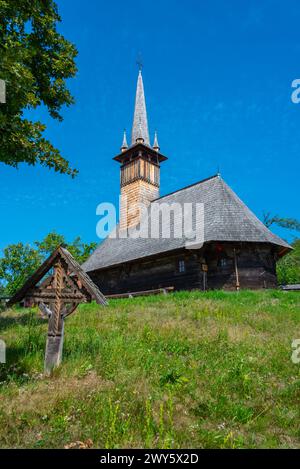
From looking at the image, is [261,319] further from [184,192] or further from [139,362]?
[184,192]

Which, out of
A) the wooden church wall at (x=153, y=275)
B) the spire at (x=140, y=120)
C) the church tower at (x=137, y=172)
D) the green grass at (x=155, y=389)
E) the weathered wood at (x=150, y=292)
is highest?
the spire at (x=140, y=120)

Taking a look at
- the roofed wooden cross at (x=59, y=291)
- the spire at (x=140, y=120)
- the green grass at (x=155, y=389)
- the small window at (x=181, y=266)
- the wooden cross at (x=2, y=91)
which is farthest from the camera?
the spire at (x=140, y=120)

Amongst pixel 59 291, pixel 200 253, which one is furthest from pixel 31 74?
pixel 200 253

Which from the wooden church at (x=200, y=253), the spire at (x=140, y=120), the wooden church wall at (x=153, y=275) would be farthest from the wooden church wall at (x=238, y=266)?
the spire at (x=140, y=120)

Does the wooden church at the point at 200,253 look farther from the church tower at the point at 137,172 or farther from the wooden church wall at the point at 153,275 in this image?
the church tower at the point at 137,172

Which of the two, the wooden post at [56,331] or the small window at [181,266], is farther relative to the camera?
the small window at [181,266]

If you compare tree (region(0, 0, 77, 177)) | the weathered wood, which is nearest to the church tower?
the weathered wood

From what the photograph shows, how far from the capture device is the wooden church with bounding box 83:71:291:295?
19.7 meters

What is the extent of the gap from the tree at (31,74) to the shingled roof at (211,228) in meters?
11.1

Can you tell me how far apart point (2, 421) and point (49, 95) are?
30.8 ft

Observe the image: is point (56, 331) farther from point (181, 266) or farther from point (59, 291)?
point (181, 266)

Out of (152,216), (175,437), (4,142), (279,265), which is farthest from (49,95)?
(279,265)

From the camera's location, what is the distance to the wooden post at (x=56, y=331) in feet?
21.4

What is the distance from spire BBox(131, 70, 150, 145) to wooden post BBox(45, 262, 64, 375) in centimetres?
2719
